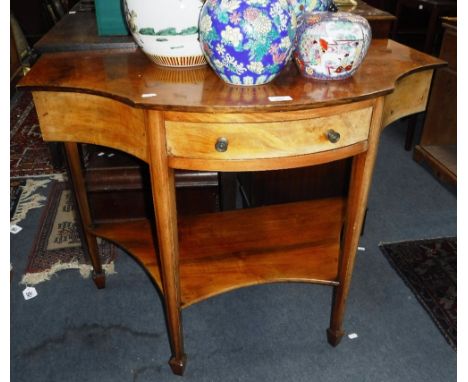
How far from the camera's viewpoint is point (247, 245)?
131cm

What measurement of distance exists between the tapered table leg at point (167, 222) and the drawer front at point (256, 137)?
2cm

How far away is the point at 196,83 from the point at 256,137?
0.17m

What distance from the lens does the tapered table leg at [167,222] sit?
2.62 ft

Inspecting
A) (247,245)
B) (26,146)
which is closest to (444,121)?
(247,245)

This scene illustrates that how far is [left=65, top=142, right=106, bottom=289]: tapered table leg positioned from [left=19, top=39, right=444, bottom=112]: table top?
31 cm

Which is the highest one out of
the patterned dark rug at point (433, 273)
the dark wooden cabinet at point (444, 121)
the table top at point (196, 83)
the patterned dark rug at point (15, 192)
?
the table top at point (196, 83)

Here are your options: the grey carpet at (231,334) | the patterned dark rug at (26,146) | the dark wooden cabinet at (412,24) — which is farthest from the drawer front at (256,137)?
the dark wooden cabinet at (412,24)

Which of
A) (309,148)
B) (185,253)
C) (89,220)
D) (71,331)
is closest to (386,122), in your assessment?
(309,148)

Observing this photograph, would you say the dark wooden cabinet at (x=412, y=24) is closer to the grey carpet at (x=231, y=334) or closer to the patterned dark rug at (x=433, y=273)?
the patterned dark rug at (x=433, y=273)

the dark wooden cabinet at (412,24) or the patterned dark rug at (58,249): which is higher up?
the dark wooden cabinet at (412,24)

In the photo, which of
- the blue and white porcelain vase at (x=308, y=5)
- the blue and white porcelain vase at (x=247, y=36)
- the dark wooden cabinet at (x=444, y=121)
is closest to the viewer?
the blue and white porcelain vase at (x=247, y=36)

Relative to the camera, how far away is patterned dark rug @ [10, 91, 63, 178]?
7.39ft

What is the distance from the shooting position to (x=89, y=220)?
4.44ft

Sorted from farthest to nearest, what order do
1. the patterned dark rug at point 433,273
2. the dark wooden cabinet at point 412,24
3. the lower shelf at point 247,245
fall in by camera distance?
the dark wooden cabinet at point 412,24
the patterned dark rug at point 433,273
the lower shelf at point 247,245
